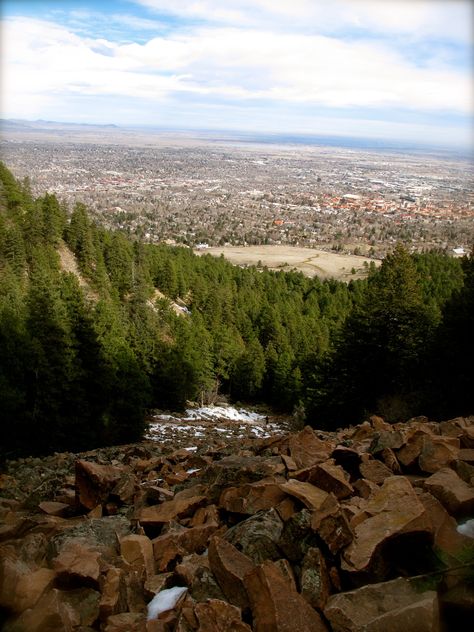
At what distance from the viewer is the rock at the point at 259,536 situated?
4758mm

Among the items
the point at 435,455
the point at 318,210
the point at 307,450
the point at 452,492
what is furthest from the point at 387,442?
the point at 318,210

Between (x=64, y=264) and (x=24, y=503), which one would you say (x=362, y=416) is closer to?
(x=24, y=503)

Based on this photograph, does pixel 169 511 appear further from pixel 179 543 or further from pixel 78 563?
pixel 78 563

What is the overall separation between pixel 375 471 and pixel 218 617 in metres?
3.44

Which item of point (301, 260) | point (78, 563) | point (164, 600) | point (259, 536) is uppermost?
point (259, 536)

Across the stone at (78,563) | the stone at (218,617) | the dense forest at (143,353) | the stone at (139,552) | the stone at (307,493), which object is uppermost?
the stone at (307,493)

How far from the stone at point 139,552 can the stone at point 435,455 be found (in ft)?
12.5

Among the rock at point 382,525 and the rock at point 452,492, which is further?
the rock at point 452,492

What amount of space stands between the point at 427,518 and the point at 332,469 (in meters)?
1.78

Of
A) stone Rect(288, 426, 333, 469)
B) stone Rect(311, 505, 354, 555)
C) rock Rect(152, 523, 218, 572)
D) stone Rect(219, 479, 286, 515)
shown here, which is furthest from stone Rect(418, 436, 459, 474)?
rock Rect(152, 523, 218, 572)

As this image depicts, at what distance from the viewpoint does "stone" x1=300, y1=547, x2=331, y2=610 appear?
4090mm

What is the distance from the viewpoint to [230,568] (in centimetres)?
439

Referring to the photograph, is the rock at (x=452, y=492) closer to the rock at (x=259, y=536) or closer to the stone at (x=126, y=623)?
the rock at (x=259, y=536)

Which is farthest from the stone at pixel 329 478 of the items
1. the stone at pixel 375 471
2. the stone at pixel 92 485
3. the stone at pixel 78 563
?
the stone at pixel 92 485
